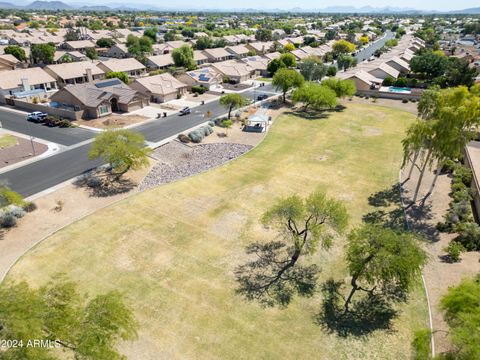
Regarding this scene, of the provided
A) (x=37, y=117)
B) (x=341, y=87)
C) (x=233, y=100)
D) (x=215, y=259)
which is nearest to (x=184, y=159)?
(x=233, y=100)

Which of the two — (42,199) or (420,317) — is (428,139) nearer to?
(420,317)

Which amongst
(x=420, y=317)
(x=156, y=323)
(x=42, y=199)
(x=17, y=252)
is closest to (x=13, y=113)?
(x=42, y=199)

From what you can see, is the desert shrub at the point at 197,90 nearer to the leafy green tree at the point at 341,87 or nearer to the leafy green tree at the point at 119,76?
the leafy green tree at the point at 119,76

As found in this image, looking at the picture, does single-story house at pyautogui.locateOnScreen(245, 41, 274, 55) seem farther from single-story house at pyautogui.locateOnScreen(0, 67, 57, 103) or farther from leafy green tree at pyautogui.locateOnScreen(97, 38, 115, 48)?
single-story house at pyautogui.locateOnScreen(0, 67, 57, 103)

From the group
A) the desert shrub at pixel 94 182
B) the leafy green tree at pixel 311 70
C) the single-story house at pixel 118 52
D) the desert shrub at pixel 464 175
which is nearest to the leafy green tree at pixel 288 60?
the leafy green tree at pixel 311 70

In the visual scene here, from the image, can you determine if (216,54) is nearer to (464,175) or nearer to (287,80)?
(287,80)

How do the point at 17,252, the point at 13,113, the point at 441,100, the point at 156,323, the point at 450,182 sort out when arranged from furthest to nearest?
1. the point at 13,113
2. the point at 450,182
3. the point at 441,100
4. the point at 17,252
5. the point at 156,323

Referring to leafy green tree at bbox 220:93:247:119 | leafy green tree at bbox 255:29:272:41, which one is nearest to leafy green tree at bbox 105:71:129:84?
leafy green tree at bbox 220:93:247:119
